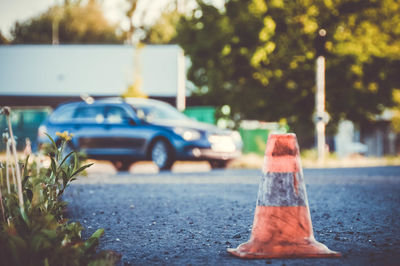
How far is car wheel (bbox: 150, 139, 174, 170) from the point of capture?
13.1 m

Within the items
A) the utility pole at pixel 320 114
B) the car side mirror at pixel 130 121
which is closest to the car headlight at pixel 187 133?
the car side mirror at pixel 130 121

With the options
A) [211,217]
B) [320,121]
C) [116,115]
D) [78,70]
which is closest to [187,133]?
[116,115]

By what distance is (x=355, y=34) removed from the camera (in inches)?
827

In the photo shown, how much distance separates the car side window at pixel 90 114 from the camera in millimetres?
14406

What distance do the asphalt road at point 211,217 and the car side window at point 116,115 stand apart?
A: 3.76 meters

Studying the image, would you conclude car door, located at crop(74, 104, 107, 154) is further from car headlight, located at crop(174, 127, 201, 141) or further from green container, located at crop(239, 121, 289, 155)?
green container, located at crop(239, 121, 289, 155)

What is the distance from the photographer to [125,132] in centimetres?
1381

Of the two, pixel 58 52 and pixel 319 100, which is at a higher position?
pixel 58 52

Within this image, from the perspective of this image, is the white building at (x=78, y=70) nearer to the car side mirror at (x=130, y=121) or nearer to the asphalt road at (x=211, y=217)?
the car side mirror at (x=130, y=121)

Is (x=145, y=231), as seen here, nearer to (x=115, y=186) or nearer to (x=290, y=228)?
(x=290, y=228)

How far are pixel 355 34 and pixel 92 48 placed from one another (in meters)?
20.3

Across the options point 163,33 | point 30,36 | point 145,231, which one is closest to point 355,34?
point 145,231

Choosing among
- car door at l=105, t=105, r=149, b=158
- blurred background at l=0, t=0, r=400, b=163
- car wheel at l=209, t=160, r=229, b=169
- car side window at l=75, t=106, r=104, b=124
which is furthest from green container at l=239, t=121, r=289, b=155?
car door at l=105, t=105, r=149, b=158

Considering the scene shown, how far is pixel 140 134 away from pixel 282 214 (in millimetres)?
9743
